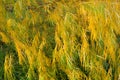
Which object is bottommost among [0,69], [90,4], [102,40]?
[0,69]

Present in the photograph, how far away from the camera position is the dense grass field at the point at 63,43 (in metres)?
1.56

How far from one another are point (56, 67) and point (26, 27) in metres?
0.44

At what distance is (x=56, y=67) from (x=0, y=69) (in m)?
0.32

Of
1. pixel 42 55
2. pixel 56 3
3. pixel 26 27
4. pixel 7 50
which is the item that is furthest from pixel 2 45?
pixel 56 3

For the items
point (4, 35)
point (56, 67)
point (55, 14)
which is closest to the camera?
point (56, 67)

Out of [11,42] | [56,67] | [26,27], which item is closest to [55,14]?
[26,27]

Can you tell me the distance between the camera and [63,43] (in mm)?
1683

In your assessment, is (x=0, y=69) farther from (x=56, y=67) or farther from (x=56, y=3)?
(x=56, y=3)

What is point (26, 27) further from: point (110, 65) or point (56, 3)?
point (110, 65)

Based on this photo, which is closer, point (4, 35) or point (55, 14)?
point (4, 35)

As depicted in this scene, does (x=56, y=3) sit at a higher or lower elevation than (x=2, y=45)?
higher

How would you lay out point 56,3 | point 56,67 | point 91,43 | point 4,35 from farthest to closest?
point 56,3, point 4,35, point 91,43, point 56,67

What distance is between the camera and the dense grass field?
1559 millimetres

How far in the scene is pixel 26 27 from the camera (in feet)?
6.31
